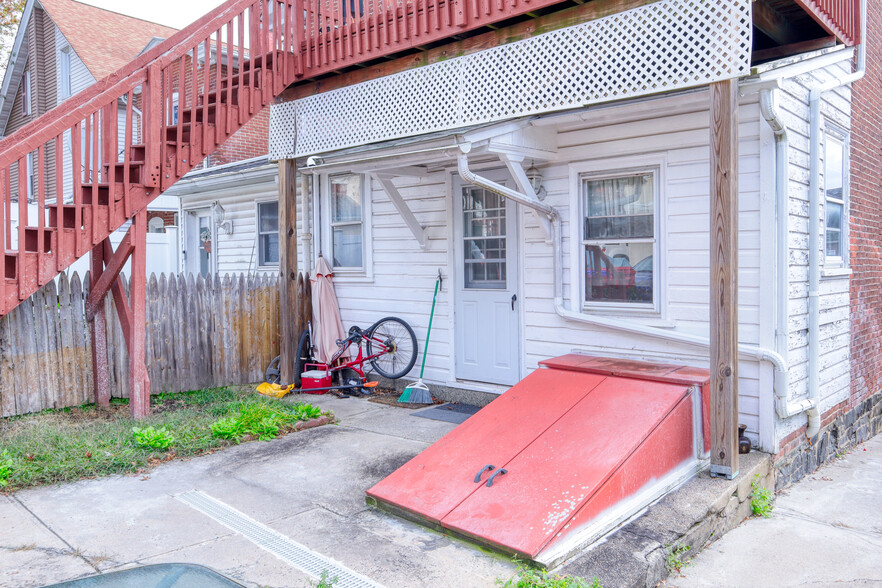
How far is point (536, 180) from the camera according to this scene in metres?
6.60

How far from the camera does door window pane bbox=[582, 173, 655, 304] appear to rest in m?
6.02

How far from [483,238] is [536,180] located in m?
1.01

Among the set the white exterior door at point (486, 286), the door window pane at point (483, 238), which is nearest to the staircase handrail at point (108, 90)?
the white exterior door at point (486, 286)

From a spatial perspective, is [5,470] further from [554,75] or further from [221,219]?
[221,219]

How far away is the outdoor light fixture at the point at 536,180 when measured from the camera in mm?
6590

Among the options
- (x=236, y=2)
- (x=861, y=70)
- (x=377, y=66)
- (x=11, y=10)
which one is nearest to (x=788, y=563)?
(x=861, y=70)

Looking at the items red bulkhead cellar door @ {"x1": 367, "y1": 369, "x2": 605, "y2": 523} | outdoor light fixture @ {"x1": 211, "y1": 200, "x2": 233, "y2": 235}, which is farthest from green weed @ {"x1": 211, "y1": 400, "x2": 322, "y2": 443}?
outdoor light fixture @ {"x1": 211, "y1": 200, "x2": 233, "y2": 235}

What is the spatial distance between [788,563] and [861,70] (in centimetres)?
498

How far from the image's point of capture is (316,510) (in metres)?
4.36

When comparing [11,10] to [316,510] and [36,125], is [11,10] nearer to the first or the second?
[36,125]

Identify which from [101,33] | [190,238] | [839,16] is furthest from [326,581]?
[101,33]

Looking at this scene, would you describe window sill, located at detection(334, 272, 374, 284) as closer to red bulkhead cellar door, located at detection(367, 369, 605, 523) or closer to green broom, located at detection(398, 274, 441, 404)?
green broom, located at detection(398, 274, 441, 404)

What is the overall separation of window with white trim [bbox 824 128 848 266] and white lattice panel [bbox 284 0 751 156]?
2.26m

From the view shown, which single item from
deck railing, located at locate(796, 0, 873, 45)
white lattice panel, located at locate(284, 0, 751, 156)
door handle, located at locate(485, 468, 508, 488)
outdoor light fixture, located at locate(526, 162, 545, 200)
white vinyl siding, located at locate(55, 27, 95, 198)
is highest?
white vinyl siding, located at locate(55, 27, 95, 198)
